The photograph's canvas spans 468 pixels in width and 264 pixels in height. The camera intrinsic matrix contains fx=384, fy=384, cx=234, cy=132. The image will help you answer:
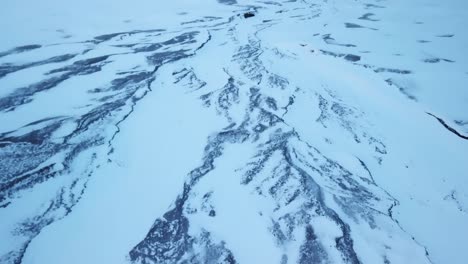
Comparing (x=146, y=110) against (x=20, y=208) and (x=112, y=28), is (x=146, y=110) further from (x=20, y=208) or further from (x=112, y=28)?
(x=112, y=28)

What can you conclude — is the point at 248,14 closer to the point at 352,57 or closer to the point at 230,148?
the point at 352,57

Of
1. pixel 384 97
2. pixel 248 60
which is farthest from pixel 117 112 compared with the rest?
pixel 384 97

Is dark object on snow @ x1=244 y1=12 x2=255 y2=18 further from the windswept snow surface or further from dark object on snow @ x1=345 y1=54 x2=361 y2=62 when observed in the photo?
dark object on snow @ x1=345 y1=54 x2=361 y2=62

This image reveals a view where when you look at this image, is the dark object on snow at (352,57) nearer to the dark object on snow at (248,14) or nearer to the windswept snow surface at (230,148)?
the windswept snow surface at (230,148)

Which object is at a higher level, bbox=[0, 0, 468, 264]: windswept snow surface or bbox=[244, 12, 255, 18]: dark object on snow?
bbox=[244, 12, 255, 18]: dark object on snow

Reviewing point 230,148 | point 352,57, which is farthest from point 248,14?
point 230,148

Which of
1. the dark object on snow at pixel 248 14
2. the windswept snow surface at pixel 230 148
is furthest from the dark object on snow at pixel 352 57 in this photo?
the dark object on snow at pixel 248 14

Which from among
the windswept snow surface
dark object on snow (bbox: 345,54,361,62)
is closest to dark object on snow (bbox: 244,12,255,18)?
the windswept snow surface

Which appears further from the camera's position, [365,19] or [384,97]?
[365,19]

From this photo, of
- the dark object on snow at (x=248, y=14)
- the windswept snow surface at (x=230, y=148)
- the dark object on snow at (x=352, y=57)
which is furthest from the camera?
the dark object on snow at (x=248, y=14)
